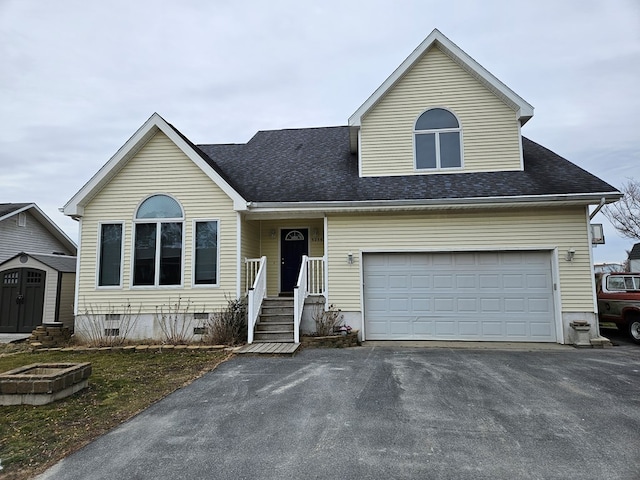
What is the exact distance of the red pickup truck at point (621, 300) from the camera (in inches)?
369

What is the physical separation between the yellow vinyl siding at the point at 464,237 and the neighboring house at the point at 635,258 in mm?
21126

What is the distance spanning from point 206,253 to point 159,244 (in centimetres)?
131

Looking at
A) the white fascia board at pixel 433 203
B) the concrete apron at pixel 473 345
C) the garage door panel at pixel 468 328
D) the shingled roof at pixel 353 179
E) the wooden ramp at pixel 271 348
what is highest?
the shingled roof at pixel 353 179

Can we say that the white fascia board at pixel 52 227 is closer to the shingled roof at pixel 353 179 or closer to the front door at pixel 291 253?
the shingled roof at pixel 353 179

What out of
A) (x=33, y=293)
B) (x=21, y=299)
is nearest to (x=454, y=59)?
(x=33, y=293)

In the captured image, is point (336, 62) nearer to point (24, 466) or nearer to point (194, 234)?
point (194, 234)

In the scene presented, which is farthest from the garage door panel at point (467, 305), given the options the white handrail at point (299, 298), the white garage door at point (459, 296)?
the white handrail at point (299, 298)

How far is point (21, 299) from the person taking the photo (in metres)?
11.7

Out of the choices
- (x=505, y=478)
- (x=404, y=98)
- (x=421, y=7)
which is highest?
(x=421, y=7)

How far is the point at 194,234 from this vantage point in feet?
31.9

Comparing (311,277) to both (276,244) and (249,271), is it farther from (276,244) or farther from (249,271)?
(276,244)

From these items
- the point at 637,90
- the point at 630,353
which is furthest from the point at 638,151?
the point at 630,353

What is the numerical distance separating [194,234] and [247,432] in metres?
6.69

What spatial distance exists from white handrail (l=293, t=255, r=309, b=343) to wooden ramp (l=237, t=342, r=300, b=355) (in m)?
0.35
